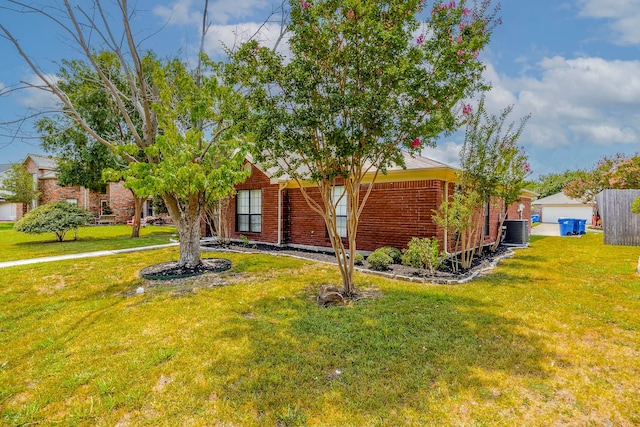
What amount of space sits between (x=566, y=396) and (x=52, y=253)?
1476 cm

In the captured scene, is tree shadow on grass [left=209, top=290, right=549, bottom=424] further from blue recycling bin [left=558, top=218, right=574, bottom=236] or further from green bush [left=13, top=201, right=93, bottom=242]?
blue recycling bin [left=558, top=218, right=574, bottom=236]

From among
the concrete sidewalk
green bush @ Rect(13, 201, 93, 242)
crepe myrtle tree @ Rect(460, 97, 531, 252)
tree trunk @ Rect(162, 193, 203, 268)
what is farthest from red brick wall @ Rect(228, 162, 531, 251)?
green bush @ Rect(13, 201, 93, 242)

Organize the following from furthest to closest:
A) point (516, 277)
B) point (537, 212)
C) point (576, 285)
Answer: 1. point (537, 212)
2. point (516, 277)
3. point (576, 285)

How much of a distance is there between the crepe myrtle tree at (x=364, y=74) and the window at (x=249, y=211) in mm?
8208

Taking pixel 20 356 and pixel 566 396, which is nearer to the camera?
pixel 566 396

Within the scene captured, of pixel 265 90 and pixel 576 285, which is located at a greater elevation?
pixel 265 90

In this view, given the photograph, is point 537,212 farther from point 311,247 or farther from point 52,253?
point 52,253

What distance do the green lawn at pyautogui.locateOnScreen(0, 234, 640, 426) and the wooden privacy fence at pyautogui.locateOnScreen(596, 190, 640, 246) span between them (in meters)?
9.20

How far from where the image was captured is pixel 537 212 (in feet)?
144

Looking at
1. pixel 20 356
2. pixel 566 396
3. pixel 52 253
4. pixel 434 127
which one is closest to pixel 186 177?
pixel 20 356

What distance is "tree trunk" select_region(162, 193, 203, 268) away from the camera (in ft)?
27.9

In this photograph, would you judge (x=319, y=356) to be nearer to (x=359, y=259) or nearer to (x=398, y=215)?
(x=359, y=259)

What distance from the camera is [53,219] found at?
14023 mm

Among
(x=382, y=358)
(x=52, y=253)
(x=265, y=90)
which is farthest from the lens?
(x=52, y=253)
